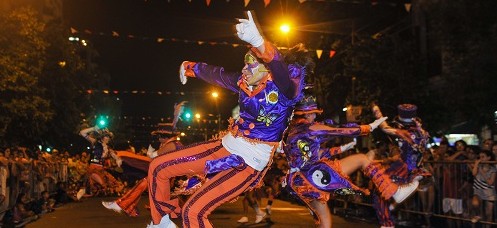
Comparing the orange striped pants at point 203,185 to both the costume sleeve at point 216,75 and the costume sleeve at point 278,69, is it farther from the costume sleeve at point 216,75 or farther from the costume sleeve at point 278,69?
the costume sleeve at point 278,69

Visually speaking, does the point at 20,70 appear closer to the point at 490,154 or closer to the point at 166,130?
the point at 166,130

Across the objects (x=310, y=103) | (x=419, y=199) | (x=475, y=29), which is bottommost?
(x=419, y=199)

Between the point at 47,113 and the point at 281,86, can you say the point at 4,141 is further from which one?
the point at 281,86

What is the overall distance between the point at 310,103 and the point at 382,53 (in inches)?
634

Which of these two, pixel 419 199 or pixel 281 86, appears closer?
pixel 281 86

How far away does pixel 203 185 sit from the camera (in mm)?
5469

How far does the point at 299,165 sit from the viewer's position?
305 inches

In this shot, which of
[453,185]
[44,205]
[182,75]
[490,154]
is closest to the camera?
[182,75]

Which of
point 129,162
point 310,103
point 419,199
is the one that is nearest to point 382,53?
point 419,199

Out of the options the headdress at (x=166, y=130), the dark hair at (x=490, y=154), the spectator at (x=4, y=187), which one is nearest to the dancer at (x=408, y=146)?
the dark hair at (x=490, y=154)

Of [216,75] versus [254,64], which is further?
[216,75]

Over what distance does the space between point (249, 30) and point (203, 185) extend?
1382 millimetres

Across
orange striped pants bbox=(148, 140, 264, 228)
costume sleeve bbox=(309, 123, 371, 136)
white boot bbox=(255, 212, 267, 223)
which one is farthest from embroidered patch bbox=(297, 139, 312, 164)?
white boot bbox=(255, 212, 267, 223)

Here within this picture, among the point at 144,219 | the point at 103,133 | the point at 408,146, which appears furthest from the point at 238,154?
the point at 144,219
